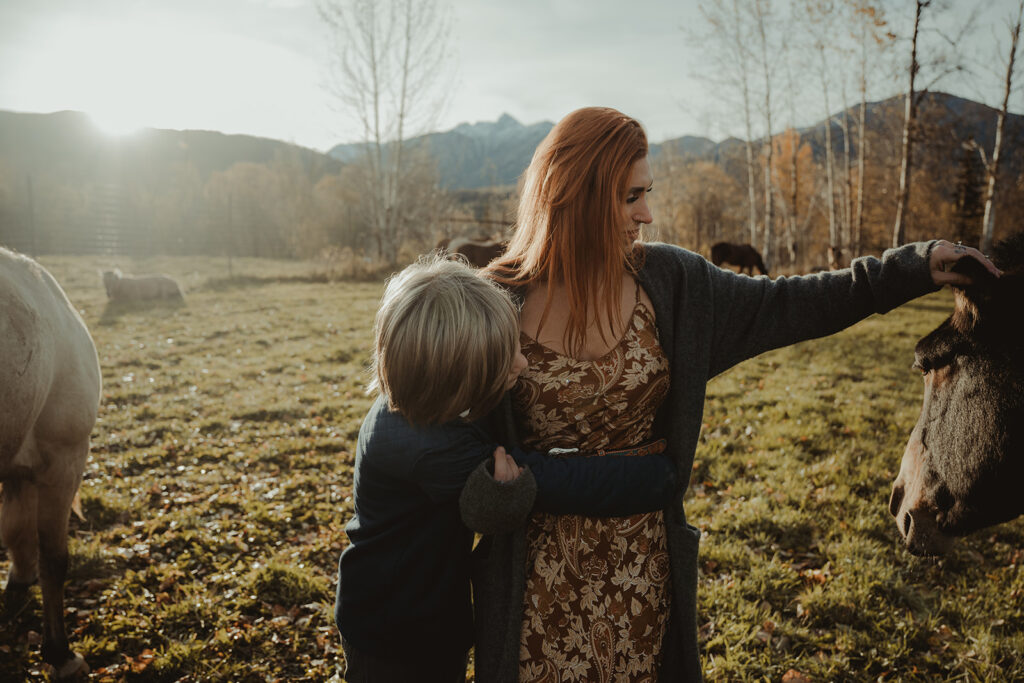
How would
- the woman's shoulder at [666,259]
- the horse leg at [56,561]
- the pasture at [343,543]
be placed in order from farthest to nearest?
the pasture at [343,543] → the horse leg at [56,561] → the woman's shoulder at [666,259]

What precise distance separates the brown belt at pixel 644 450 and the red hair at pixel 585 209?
0.32 m

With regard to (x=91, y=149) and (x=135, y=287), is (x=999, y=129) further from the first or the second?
(x=91, y=149)

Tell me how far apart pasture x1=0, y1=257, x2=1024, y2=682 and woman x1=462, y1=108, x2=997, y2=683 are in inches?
64.4

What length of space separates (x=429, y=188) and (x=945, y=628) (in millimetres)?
34757

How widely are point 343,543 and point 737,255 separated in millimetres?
15825

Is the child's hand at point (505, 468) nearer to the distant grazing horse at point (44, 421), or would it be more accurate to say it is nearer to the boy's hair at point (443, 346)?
the boy's hair at point (443, 346)

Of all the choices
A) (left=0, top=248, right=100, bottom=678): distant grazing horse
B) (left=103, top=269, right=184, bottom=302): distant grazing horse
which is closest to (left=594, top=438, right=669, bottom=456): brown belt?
(left=0, top=248, right=100, bottom=678): distant grazing horse

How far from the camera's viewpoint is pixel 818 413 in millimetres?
5957

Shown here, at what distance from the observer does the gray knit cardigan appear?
5.05 feet

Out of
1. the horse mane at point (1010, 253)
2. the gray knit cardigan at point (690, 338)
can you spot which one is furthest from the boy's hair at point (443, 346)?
the horse mane at point (1010, 253)

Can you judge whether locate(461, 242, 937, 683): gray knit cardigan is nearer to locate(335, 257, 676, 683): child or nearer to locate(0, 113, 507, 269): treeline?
Result: locate(335, 257, 676, 683): child

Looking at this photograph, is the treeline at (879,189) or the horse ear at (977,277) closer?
the horse ear at (977,277)

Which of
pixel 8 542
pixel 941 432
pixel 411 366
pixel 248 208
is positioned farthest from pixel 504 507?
pixel 248 208

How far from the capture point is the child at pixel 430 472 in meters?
1.34
